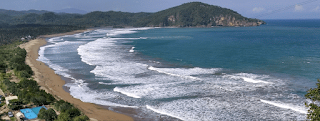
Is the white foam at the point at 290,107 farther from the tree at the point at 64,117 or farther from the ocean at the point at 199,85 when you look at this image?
the tree at the point at 64,117

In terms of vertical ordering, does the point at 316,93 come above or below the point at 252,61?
above

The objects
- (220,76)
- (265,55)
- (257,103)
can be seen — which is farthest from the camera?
(265,55)

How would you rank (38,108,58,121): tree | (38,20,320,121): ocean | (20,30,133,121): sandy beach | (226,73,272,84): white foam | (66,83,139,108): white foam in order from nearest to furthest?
1. (38,108,58,121): tree
2. (20,30,133,121): sandy beach
3. (38,20,320,121): ocean
4. (66,83,139,108): white foam
5. (226,73,272,84): white foam

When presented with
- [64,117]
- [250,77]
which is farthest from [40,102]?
[250,77]

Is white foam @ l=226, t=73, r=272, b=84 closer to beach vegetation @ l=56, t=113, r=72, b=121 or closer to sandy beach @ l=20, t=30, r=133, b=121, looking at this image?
sandy beach @ l=20, t=30, r=133, b=121

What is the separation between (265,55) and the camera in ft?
188

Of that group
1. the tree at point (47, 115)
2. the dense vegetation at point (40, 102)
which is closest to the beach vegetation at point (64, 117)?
the dense vegetation at point (40, 102)

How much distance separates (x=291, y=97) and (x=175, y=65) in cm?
2282

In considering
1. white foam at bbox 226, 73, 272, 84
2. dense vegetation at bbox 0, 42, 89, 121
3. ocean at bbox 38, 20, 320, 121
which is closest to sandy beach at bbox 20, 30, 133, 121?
ocean at bbox 38, 20, 320, 121

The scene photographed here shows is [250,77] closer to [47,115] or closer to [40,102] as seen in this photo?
[47,115]

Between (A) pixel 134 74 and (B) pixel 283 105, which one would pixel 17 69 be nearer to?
(A) pixel 134 74

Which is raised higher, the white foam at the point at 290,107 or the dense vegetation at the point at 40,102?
the dense vegetation at the point at 40,102

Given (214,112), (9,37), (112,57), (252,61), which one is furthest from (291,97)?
(9,37)

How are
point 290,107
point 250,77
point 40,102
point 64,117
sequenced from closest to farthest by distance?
1. point 64,117
2. point 40,102
3. point 290,107
4. point 250,77
